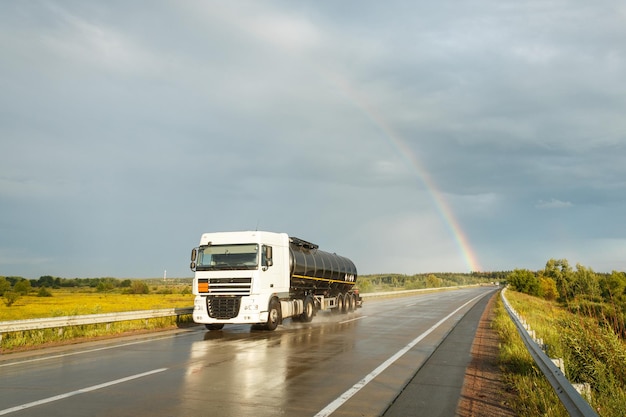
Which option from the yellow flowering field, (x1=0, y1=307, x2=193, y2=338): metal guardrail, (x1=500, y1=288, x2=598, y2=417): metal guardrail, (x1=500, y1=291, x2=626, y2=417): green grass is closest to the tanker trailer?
(x1=0, y1=307, x2=193, y2=338): metal guardrail

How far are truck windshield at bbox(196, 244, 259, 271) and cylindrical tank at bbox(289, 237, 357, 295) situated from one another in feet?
9.88

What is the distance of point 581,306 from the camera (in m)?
9.18

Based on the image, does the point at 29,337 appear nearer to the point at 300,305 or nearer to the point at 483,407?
the point at 300,305

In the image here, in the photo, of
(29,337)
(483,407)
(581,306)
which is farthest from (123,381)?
(581,306)

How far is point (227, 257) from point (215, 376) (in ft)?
27.7

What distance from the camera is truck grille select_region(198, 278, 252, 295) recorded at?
16453 millimetres

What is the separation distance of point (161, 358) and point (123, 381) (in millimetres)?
2680

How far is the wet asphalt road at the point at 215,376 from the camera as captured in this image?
6.63 m

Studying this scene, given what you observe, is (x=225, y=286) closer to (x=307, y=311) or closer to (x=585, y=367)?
(x=307, y=311)

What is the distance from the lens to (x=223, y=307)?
16.5m

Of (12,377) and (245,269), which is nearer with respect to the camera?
(12,377)

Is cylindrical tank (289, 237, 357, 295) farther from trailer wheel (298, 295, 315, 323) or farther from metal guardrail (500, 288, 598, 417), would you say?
metal guardrail (500, 288, 598, 417)

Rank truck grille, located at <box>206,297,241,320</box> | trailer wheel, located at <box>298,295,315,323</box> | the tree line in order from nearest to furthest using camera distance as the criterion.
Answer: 1. the tree line
2. truck grille, located at <box>206,297,241,320</box>
3. trailer wheel, located at <box>298,295,315,323</box>

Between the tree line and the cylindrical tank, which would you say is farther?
the cylindrical tank
